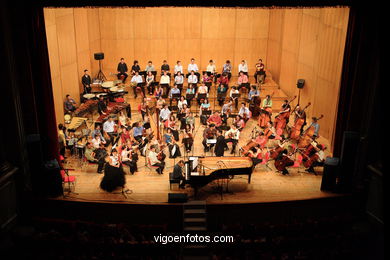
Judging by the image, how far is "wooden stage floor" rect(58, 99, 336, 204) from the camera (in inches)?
426

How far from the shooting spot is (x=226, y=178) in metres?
11.2

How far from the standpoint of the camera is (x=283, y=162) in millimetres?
11945

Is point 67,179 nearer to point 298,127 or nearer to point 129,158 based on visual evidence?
point 129,158

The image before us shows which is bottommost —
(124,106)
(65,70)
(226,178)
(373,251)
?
(373,251)

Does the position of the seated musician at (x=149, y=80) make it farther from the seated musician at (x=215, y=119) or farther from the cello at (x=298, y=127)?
the cello at (x=298, y=127)

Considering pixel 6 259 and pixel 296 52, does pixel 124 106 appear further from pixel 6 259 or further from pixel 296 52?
pixel 6 259

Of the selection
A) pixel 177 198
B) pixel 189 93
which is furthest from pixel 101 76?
pixel 177 198

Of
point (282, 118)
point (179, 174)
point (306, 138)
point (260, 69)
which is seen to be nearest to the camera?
point (179, 174)

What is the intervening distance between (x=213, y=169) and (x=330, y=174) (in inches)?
111

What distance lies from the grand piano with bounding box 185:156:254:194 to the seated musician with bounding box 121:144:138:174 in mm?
1783

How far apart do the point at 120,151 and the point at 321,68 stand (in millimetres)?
6967

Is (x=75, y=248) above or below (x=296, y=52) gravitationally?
below

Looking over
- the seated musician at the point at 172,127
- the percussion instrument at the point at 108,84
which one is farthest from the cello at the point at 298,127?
the percussion instrument at the point at 108,84

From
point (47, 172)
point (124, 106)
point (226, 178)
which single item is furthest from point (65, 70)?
point (226, 178)
